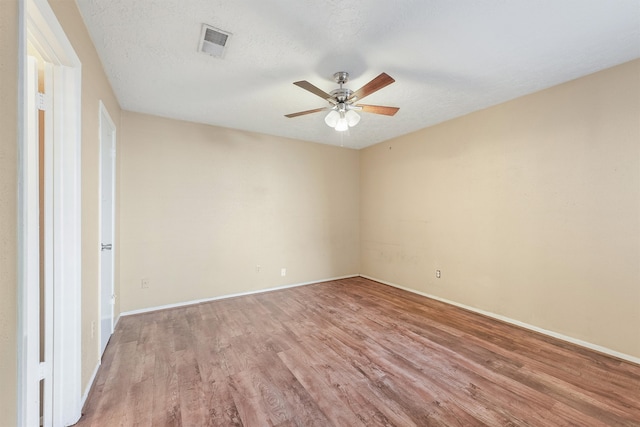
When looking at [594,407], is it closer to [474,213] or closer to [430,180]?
[474,213]

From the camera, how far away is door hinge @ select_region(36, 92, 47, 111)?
152 cm

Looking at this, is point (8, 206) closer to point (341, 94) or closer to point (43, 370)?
point (43, 370)

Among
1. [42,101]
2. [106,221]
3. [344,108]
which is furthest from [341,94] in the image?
[106,221]

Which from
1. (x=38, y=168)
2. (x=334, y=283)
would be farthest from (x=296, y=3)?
(x=334, y=283)

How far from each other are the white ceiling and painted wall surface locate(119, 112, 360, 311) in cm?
74

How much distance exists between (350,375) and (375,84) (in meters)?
2.32

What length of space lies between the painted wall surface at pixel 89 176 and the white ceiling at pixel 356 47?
0.17 metres

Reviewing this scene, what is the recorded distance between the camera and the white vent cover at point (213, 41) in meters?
1.92

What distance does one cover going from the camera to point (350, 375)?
212 centimetres

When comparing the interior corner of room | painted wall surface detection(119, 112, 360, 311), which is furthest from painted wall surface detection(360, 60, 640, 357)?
painted wall surface detection(119, 112, 360, 311)

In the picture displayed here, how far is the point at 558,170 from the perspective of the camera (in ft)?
9.09

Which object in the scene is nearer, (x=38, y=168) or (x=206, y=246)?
(x=38, y=168)

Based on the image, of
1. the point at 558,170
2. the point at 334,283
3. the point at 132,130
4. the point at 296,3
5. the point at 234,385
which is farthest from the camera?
the point at 334,283

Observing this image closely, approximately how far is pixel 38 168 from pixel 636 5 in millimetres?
3748
